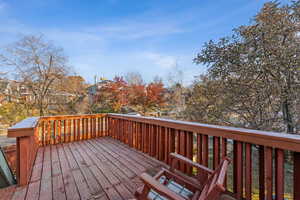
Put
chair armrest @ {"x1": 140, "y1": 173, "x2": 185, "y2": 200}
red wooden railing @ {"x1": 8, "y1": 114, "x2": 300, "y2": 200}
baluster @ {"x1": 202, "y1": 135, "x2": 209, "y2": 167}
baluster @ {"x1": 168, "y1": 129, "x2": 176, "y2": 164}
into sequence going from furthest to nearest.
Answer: baluster @ {"x1": 168, "y1": 129, "x2": 176, "y2": 164}, baluster @ {"x1": 202, "y1": 135, "x2": 209, "y2": 167}, red wooden railing @ {"x1": 8, "y1": 114, "x2": 300, "y2": 200}, chair armrest @ {"x1": 140, "y1": 173, "x2": 185, "y2": 200}

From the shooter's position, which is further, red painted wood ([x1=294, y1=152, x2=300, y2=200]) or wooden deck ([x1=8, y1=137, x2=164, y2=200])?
wooden deck ([x1=8, y1=137, x2=164, y2=200])

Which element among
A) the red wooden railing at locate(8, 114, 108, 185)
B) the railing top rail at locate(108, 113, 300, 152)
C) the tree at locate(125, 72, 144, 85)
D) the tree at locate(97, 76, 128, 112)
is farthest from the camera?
the tree at locate(125, 72, 144, 85)

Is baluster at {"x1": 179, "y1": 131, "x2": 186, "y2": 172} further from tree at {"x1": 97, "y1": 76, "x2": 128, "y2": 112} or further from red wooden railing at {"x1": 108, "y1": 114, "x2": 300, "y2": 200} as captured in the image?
tree at {"x1": 97, "y1": 76, "x2": 128, "y2": 112}

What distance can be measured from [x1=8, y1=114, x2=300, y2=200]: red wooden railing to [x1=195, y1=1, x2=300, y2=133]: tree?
122 cm

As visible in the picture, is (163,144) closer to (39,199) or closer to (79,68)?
(39,199)

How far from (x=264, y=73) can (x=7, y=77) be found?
38.3 feet

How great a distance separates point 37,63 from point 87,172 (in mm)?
8889

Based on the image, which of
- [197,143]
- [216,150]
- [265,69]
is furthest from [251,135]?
[265,69]

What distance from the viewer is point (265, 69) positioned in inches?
138

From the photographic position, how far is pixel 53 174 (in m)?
2.20

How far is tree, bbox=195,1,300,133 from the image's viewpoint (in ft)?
11.2

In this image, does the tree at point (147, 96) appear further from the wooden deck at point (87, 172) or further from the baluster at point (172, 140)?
the baluster at point (172, 140)

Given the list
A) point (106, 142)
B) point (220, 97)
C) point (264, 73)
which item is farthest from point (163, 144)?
point (264, 73)

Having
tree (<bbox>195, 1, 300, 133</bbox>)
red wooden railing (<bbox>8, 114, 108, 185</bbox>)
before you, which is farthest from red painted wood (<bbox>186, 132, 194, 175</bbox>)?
tree (<bbox>195, 1, 300, 133</bbox>)
